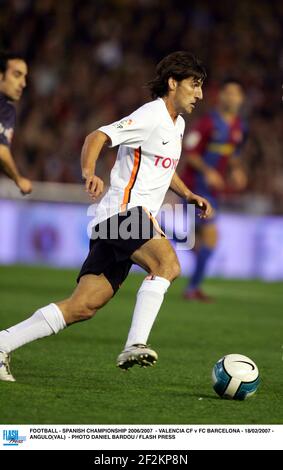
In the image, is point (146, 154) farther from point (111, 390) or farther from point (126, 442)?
point (126, 442)

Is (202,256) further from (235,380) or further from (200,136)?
(235,380)

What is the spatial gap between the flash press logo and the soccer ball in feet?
5.02

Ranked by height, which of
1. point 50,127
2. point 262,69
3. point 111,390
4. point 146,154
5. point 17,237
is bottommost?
point 111,390

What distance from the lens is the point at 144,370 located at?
6.89 meters

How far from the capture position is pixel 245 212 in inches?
680

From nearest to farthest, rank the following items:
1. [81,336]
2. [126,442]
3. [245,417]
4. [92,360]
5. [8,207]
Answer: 1. [126,442]
2. [245,417]
3. [92,360]
4. [81,336]
5. [8,207]

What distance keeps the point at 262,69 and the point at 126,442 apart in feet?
54.9

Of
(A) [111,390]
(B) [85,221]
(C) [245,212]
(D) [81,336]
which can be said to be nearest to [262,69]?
(C) [245,212]

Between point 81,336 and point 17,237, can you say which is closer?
point 81,336

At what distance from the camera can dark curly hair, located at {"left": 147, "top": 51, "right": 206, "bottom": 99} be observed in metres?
6.13

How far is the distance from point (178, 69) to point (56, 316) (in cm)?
166

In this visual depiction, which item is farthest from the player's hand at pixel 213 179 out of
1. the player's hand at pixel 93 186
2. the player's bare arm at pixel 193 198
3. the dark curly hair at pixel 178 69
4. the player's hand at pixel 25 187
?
the player's hand at pixel 93 186

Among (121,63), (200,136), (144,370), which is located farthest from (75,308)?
(121,63)

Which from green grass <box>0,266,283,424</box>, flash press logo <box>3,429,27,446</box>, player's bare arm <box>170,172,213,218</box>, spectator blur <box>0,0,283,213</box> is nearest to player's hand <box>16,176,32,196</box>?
green grass <box>0,266,283,424</box>
